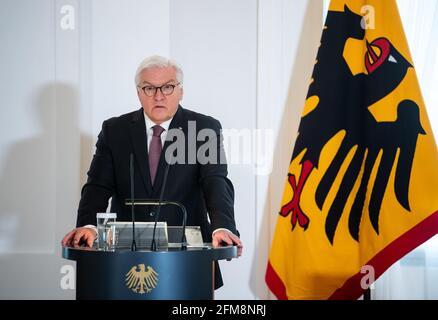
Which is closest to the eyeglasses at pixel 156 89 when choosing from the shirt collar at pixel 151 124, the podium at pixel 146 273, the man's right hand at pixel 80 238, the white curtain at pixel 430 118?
the shirt collar at pixel 151 124

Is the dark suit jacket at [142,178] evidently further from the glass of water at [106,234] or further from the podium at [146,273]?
the podium at [146,273]

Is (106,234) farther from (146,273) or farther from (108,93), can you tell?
(108,93)

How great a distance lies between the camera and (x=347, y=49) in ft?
11.0

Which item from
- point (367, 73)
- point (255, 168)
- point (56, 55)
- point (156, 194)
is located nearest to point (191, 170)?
point (156, 194)

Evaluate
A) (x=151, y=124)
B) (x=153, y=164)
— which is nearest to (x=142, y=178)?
(x=153, y=164)

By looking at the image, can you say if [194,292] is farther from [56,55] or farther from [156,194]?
[56,55]

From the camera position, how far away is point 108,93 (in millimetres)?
3797

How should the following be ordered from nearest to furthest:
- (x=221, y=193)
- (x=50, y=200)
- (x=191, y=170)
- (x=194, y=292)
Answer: (x=194, y=292), (x=221, y=193), (x=191, y=170), (x=50, y=200)

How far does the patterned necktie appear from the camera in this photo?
305 centimetres

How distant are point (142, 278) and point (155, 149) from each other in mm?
1075

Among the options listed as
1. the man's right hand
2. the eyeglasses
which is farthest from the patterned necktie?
the man's right hand

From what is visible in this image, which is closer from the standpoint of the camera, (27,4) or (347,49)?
(347,49)

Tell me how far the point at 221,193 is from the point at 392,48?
1201 mm

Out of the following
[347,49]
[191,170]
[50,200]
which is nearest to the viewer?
[191,170]
